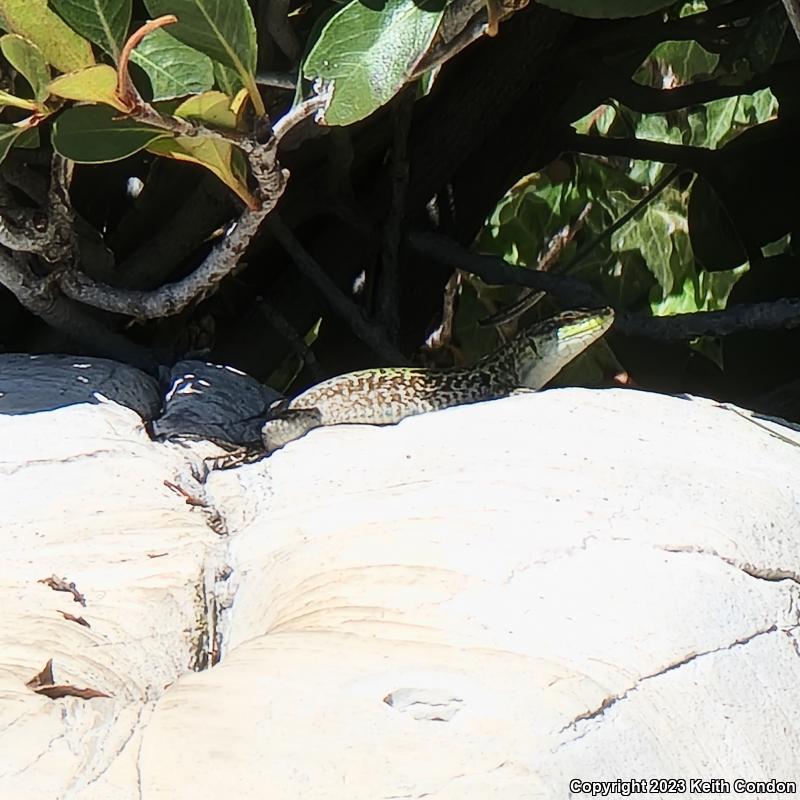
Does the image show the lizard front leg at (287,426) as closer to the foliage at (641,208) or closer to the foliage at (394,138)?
the foliage at (394,138)

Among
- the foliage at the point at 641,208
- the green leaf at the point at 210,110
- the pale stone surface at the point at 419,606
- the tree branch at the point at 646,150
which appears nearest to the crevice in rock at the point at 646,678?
the pale stone surface at the point at 419,606

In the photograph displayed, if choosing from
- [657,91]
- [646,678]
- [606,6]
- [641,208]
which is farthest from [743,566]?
[641,208]

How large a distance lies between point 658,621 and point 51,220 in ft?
3.74

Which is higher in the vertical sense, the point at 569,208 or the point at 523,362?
the point at 569,208

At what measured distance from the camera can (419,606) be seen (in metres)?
1.43

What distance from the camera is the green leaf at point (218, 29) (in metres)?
1.56

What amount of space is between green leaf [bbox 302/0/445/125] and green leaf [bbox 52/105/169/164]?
24 cm

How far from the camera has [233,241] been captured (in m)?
1.99

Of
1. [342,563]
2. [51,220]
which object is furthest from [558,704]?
[51,220]

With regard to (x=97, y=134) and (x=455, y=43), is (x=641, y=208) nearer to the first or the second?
(x=455, y=43)

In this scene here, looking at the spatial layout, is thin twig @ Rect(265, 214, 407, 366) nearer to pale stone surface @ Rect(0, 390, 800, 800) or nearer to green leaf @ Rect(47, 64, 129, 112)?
pale stone surface @ Rect(0, 390, 800, 800)

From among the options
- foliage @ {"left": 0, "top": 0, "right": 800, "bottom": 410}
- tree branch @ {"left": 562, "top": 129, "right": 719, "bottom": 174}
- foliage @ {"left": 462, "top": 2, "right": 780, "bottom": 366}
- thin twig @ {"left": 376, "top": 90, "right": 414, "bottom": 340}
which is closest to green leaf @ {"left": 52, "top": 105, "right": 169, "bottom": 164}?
foliage @ {"left": 0, "top": 0, "right": 800, "bottom": 410}

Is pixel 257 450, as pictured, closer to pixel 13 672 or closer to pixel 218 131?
pixel 218 131

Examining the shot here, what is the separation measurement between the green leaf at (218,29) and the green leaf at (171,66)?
0.22 feet
